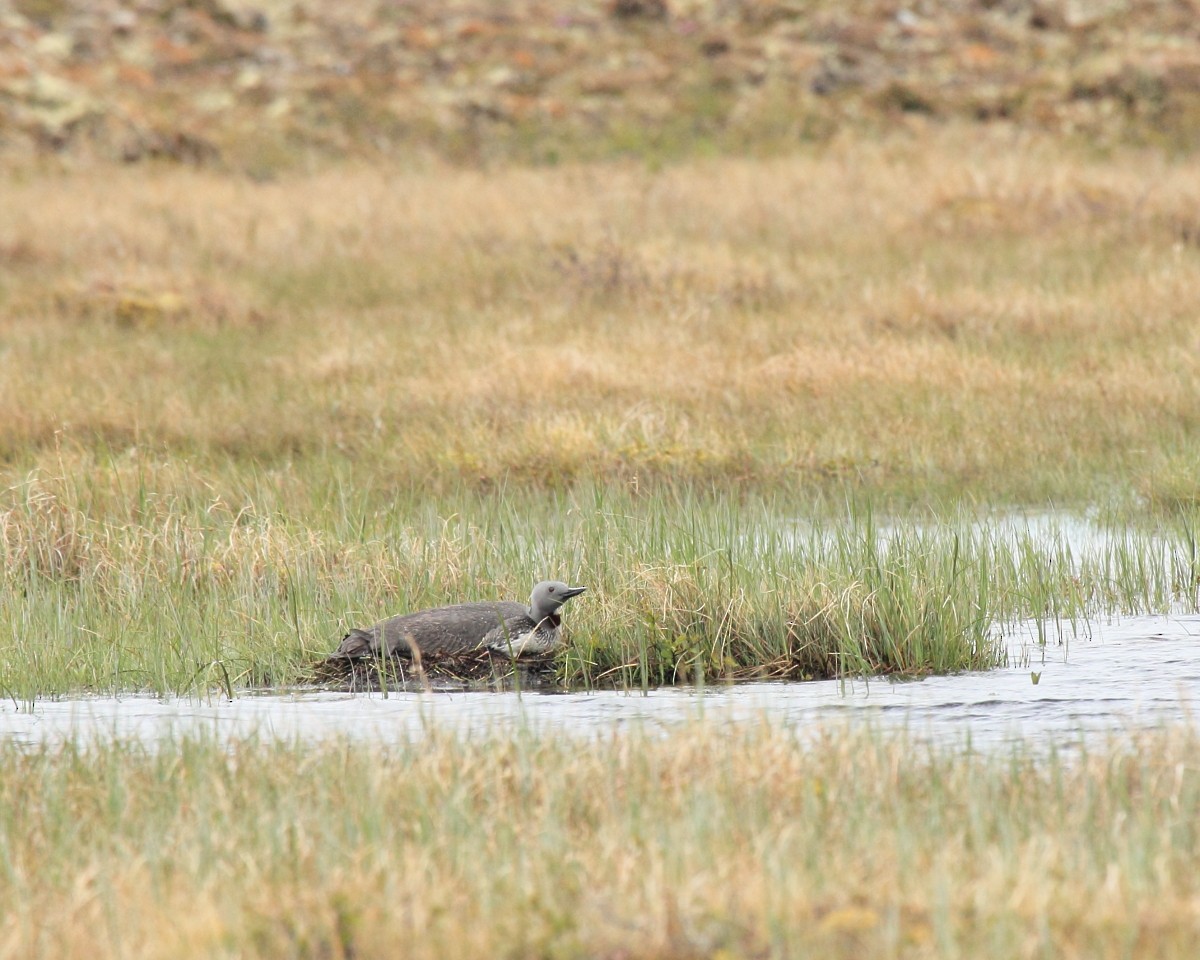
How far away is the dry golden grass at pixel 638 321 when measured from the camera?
1241 cm

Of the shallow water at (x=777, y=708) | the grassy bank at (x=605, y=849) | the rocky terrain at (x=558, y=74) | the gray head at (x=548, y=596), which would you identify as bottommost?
the shallow water at (x=777, y=708)

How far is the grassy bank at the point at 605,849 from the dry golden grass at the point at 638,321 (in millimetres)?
5592

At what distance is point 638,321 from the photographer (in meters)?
16.2

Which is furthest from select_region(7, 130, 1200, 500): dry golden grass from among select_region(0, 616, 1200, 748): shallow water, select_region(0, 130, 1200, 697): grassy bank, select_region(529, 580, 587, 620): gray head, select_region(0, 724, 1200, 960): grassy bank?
select_region(0, 724, 1200, 960): grassy bank

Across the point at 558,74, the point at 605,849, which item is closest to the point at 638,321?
the point at 605,849

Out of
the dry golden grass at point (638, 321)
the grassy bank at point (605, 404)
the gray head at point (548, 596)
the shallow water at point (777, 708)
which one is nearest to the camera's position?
the shallow water at point (777, 708)

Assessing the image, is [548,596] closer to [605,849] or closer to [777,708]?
[777,708]

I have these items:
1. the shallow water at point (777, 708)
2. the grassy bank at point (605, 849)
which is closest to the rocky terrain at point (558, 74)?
the shallow water at point (777, 708)

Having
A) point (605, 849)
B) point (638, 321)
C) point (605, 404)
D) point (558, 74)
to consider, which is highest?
point (558, 74)

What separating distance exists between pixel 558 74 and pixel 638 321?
675 inches

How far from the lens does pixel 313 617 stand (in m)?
8.20

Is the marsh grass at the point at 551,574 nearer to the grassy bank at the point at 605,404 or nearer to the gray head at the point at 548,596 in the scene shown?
the grassy bank at the point at 605,404

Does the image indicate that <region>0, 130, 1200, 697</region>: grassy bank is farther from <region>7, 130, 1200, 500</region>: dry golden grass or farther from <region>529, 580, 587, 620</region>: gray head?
<region>529, 580, 587, 620</region>: gray head

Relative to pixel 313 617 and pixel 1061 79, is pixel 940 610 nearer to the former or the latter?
pixel 313 617
